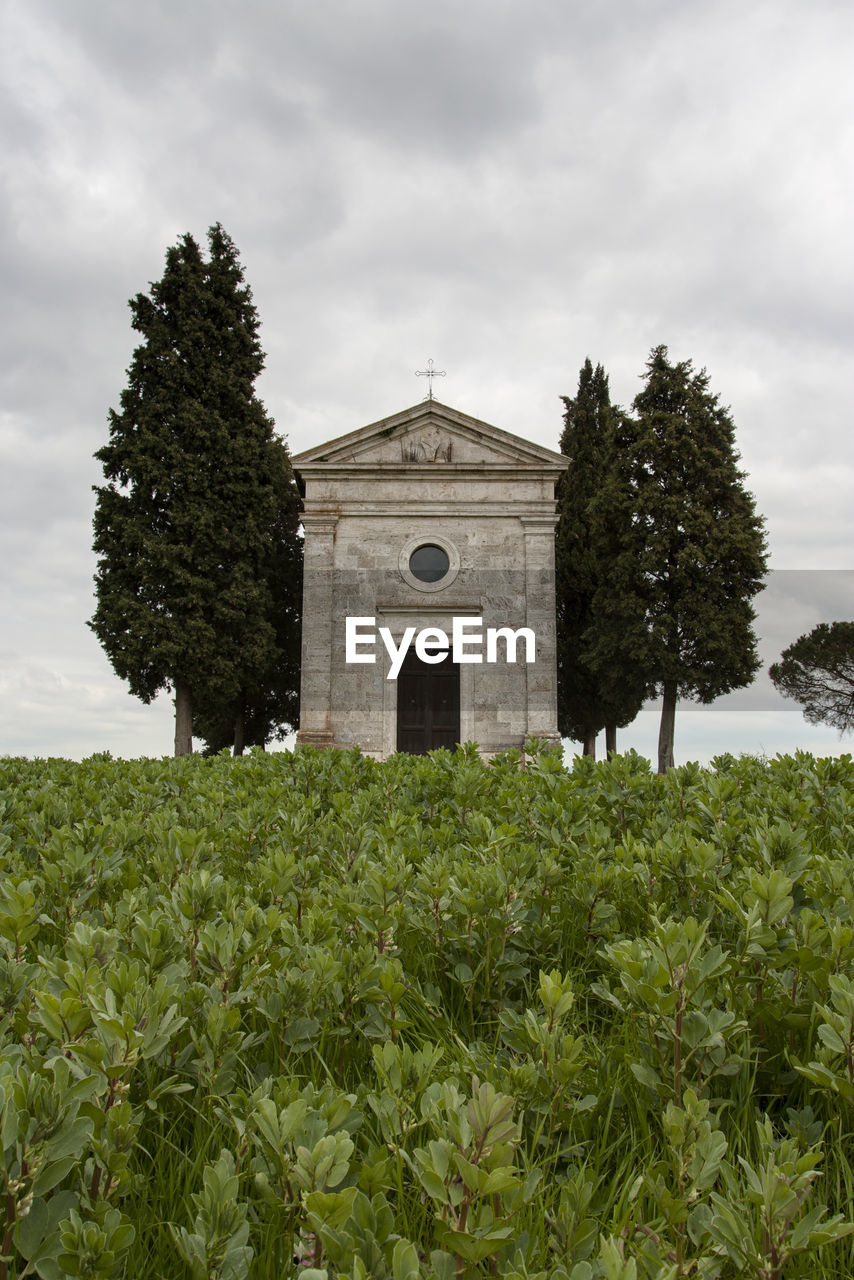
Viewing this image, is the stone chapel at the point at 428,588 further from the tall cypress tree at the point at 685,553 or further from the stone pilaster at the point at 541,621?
the tall cypress tree at the point at 685,553

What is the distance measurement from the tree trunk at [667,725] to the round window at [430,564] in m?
7.21

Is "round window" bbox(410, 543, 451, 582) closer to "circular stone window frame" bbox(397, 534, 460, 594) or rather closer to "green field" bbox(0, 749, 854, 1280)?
"circular stone window frame" bbox(397, 534, 460, 594)

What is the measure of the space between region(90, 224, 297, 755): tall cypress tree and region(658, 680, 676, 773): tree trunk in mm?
10893

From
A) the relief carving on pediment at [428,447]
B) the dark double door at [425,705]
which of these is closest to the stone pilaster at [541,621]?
the dark double door at [425,705]

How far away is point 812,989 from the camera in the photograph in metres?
2.08

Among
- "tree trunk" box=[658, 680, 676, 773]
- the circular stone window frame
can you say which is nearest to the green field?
the circular stone window frame

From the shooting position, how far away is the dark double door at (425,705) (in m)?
20.9

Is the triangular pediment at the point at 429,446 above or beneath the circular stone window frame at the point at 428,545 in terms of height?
above

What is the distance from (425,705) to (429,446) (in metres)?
6.53

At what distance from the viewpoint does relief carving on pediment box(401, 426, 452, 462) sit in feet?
71.4

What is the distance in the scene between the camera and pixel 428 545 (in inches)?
840

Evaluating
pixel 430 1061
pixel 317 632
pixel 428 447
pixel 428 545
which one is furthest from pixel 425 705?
pixel 430 1061

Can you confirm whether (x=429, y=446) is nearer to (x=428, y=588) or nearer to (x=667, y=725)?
(x=428, y=588)

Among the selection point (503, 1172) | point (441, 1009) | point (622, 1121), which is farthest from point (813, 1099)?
point (503, 1172)
